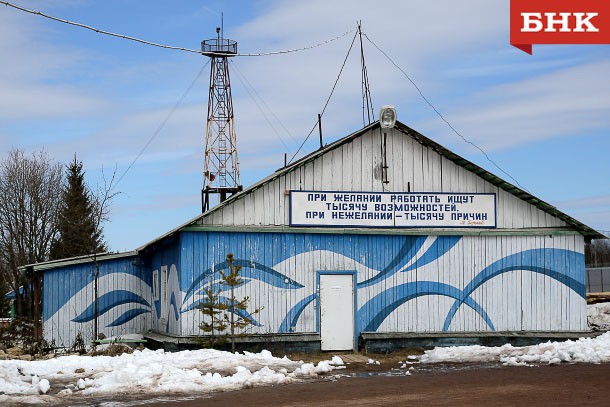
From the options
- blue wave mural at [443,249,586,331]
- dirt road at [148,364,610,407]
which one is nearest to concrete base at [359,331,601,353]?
blue wave mural at [443,249,586,331]

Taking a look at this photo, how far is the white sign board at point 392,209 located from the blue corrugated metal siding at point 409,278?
40cm

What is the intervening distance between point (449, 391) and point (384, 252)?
27.1 feet

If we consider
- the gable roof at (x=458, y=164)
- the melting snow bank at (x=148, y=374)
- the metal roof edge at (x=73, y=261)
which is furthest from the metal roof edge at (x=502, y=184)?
the metal roof edge at (x=73, y=261)

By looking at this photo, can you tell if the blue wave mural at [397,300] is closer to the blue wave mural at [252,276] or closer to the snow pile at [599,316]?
the blue wave mural at [252,276]

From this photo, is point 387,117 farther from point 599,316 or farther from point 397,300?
point 599,316

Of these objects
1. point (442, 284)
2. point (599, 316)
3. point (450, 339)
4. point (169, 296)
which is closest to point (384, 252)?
point (442, 284)

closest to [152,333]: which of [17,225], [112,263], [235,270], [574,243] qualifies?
[112,263]

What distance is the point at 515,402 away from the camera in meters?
14.1

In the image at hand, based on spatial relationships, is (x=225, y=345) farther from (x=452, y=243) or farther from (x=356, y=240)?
(x=452, y=243)

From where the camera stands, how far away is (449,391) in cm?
1565

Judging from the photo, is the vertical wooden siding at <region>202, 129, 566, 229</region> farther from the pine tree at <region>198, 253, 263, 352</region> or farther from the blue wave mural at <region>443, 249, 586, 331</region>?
the pine tree at <region>198, 253, 263, 352</region>

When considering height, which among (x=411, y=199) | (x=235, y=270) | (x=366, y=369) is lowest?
(x=366, y=369)

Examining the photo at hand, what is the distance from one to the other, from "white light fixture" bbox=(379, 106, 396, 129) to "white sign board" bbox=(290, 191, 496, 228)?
72.3 inches

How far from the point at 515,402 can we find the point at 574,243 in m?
11.4
